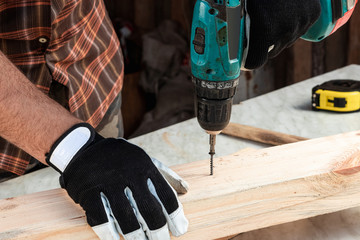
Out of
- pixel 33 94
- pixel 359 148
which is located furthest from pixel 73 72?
pixel 359 148

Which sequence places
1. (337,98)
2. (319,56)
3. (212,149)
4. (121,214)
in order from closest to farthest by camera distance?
(121,214)
(212,149)
(337,98)
(319,56)

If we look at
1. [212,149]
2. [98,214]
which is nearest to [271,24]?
[212,149]

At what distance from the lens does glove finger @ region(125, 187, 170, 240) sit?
1.01 m

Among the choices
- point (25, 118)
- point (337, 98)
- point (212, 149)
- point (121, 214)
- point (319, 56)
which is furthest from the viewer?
point (319, 56)

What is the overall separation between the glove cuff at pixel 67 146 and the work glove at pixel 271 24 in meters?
0.47

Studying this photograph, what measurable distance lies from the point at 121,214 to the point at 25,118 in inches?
13.8

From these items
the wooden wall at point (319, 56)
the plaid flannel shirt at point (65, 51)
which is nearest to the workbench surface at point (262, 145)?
the plaid flannel shirt at point (65, 51)

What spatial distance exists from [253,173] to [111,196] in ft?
1.49

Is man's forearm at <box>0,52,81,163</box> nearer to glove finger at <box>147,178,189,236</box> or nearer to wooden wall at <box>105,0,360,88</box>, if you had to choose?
glove finger at <box>147,178,189,236</box>

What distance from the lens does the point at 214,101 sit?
3.84ft

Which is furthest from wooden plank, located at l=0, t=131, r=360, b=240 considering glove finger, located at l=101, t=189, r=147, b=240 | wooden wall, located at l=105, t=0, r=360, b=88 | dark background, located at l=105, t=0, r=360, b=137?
wooden wall, located at l=105, t=0, r=360, b=88

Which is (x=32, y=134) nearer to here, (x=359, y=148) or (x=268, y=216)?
(x=268, y=216)

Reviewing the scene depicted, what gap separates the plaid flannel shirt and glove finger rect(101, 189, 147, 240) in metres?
0.63

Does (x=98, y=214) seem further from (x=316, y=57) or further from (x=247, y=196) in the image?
(x=316, y=57)
